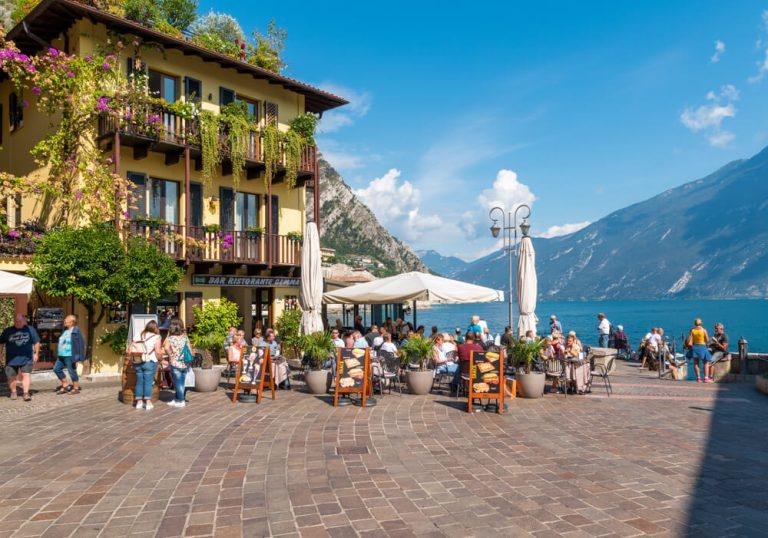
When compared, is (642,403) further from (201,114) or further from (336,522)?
(201,114)

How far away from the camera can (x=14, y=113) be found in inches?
803

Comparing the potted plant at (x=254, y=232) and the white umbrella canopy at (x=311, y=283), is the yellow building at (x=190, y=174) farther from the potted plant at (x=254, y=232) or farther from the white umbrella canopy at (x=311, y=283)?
the white umbrella canopy at (x=311, y=283)

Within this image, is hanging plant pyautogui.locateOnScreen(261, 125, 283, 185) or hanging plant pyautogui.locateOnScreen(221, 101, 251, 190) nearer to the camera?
hanging plant pyautogui.locateOnScreen(221, 101, 251, 190)

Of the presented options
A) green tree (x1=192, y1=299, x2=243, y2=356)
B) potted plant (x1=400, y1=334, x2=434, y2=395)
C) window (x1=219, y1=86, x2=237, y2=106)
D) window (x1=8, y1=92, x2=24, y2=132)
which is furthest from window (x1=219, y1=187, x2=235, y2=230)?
potted plant (x1=400, y1=334, x2=434, y2=395)

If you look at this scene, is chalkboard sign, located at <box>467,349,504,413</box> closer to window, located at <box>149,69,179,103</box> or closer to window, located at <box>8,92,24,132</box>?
window, located at <box>149,69,179,103</box>

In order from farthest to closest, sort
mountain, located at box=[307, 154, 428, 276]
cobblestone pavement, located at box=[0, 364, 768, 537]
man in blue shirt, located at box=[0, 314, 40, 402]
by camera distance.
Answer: mountain, located at box=[307, 154, 428, 276]
man in blue shirt, located at box=[0, 314, 40, 402]
cobblestone pavement, located at box=[0, 364, 768, 537]

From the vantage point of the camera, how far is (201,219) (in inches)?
736

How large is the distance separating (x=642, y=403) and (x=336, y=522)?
Answer: 8.61 metres

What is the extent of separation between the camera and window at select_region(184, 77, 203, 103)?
60.7 ft

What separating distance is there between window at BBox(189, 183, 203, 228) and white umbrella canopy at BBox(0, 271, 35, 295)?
21.9ft

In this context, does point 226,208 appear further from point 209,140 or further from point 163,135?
point 163,135

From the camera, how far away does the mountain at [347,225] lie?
143750 millimetres

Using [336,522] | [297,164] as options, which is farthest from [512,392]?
[297,164]

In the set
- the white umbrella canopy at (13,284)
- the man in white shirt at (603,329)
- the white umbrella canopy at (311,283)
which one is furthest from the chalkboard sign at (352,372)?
the man in white shirt at (603,329)
